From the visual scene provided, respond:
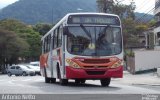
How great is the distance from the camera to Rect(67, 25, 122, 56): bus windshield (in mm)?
23484

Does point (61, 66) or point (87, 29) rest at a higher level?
point (87, 29)

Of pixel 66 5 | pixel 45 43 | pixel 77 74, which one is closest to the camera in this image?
pixel 77 74

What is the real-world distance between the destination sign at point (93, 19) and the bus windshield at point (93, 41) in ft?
0.85

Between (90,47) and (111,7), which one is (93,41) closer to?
(90,47)

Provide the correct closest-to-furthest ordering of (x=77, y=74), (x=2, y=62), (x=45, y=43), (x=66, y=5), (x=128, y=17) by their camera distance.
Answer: (x=77, y=74), (x=45, y=43), (x=128, y=17), (x=2, y=62), (x=66, y=5)

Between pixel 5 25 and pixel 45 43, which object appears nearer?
pixel 45 43

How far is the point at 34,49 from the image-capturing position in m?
112

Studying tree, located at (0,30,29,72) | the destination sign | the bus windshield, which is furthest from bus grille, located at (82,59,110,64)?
tree, located at (0,30,29,72)

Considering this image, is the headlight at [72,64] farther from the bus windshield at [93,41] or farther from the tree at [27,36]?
the tree at [27,36]

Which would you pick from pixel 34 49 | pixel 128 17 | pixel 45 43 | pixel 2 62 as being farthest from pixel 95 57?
pixel 34 49

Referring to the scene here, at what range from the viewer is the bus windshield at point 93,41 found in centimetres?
2348

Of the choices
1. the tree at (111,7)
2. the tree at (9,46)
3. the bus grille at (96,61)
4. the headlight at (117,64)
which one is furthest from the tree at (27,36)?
the bus grille at (96,61)

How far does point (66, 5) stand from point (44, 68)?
165 meters

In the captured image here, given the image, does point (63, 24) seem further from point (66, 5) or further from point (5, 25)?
point (66, 5)
